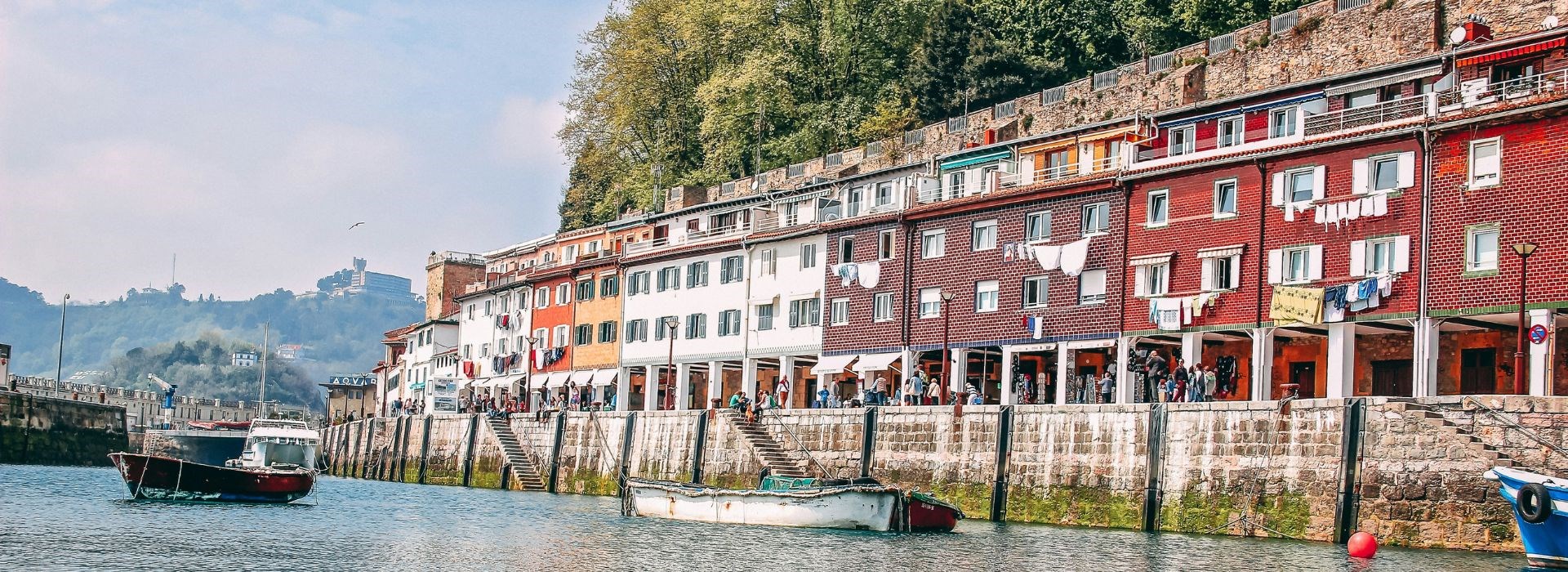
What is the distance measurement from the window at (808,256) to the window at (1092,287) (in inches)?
673

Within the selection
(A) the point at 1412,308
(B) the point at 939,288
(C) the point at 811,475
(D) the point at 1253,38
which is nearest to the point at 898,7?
(D) the point at 1253,38

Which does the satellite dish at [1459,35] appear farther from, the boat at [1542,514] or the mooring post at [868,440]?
the boat at [1542,514]

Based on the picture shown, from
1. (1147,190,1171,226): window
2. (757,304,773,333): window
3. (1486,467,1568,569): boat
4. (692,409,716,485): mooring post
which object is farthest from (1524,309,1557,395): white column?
(757,304,773,333): window

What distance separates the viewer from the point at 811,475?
61.9 meters

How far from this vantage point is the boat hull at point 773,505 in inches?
1948

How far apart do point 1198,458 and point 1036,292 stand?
18832 millimetres

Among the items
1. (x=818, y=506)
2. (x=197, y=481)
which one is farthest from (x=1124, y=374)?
A: (x=197, y=481)

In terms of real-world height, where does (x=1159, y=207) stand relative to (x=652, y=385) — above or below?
above

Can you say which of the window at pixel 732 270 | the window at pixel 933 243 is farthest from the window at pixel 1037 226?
the window at pixel 732 270

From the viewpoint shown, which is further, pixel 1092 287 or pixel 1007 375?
pixel 1007 375

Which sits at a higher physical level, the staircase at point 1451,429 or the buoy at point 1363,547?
the staircase at point 1451,429

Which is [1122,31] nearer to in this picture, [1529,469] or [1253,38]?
[1253,38]

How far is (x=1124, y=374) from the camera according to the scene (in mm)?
61062

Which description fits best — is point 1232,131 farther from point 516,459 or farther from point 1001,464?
point 516,459
